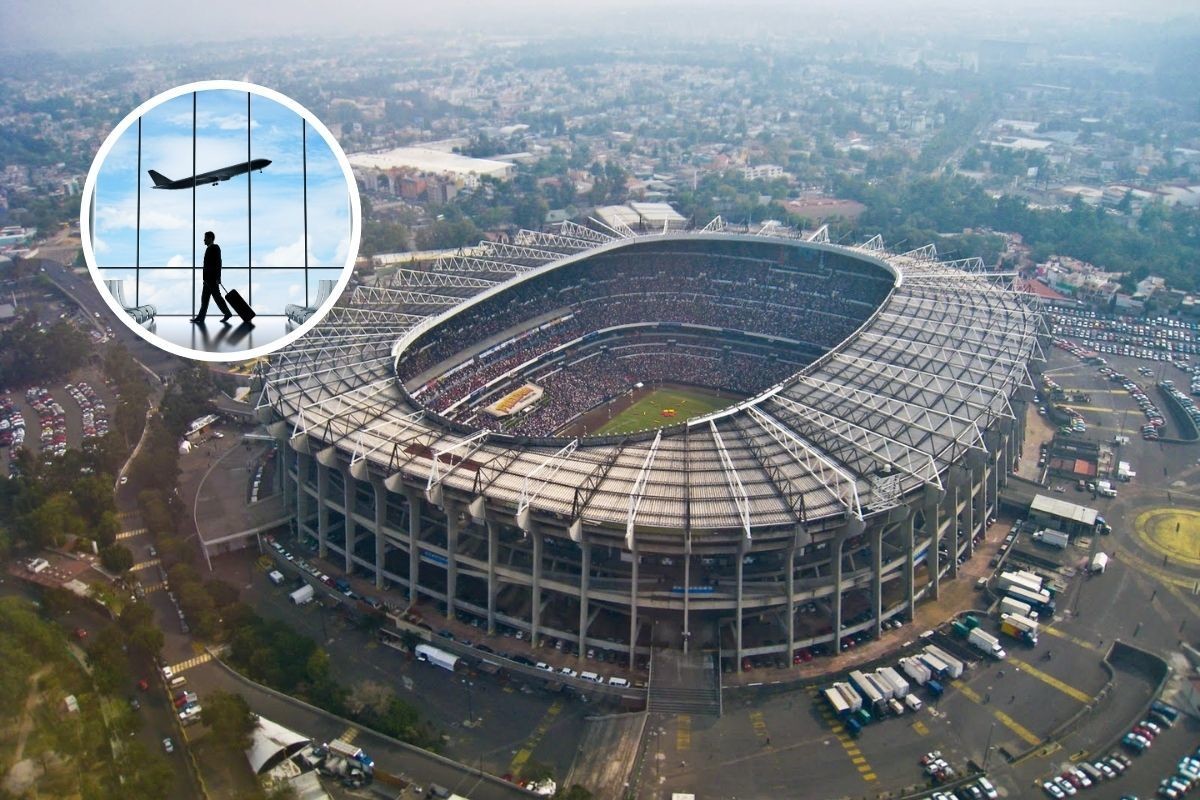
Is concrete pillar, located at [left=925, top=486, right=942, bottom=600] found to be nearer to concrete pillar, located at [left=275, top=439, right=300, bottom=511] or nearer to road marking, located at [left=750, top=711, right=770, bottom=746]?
road marking, located at [left=750, top=711, right=770, bottom=746]

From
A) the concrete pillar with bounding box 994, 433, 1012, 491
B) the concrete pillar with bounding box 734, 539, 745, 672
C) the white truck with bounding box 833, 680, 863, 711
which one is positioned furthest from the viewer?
the concrete pillar with bounding box 994, 433, 1012, 491

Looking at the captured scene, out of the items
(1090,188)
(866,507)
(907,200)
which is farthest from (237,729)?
(1090,188)

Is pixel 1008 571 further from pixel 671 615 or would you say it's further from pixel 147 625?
pixel 147 625

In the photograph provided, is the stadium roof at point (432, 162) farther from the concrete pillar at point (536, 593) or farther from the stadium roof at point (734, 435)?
the concrete pillar at point (536, 593)

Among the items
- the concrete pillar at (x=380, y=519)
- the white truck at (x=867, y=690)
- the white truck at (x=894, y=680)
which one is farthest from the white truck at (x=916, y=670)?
the concrete pillar at (x=380, y=519)

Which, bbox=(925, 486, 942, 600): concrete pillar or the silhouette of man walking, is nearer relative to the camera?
the silhouette of man walking

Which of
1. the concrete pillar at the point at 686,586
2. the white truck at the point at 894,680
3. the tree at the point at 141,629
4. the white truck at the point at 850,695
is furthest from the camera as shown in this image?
the tree at the point at 141,629

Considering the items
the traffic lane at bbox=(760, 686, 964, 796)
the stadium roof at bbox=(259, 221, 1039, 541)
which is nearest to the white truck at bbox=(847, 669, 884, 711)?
the traffic lane at bbox=(760, 686, 964, 796)
